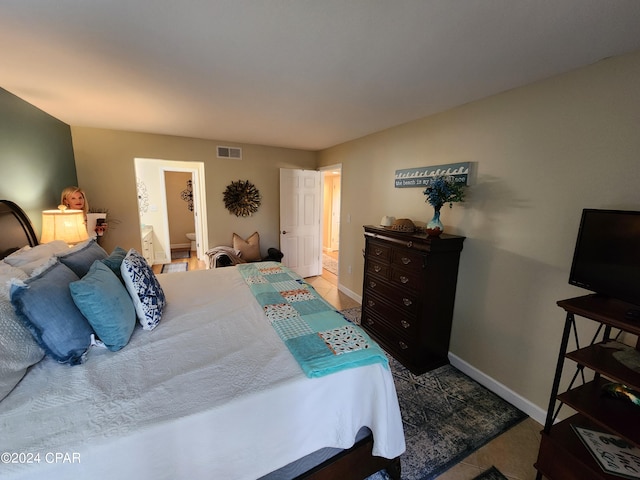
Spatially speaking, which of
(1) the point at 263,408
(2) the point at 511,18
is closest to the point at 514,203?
(2) the point at 511,18

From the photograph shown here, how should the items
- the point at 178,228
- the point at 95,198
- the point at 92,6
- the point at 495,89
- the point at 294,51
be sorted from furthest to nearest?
the point at 178,228, the point at 95,198, the point at 495,89, the point at 294,51, the point at 92,6

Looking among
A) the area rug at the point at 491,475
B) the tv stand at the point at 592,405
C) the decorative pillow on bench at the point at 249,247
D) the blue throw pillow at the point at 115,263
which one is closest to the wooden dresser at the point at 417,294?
the area rug at the point at 491,475

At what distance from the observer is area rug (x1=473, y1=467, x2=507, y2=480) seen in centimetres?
148

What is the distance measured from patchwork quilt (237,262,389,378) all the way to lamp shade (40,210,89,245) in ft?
5.45

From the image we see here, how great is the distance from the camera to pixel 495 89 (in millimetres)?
1963

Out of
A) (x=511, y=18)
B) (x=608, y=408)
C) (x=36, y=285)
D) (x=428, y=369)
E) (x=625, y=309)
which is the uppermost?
(x=511, y=18)

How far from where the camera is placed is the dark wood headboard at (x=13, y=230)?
6.06 ft

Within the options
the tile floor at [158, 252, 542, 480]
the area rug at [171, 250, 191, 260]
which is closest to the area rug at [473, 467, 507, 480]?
the tile floor at [158, 252, 542, 480]

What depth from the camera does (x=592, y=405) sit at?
1293mm

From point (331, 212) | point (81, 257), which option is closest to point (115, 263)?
point (81, 257)

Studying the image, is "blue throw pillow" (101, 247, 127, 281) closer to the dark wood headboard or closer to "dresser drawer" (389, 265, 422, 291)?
the dark wood headboard

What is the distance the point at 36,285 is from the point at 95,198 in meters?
3.23

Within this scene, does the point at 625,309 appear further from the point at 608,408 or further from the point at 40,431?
the point at 40,431

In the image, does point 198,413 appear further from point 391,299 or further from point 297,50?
point 391,299
